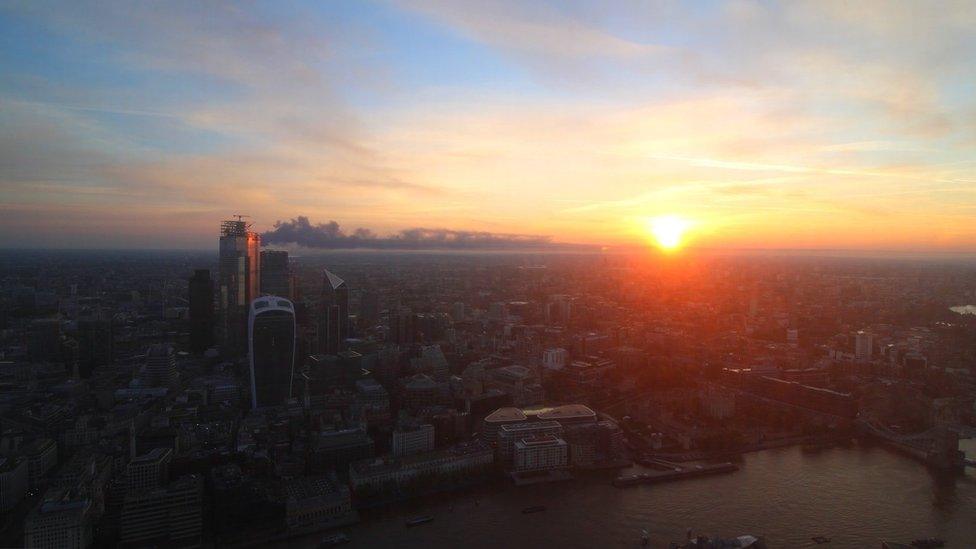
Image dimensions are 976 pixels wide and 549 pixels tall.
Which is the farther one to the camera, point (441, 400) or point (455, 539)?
point (441, 400)

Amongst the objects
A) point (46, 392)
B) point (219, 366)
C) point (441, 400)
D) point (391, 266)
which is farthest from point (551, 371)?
point (391, 266)

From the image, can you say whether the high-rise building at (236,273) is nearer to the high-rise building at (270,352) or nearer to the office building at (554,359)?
the high-rise building at (270,352)

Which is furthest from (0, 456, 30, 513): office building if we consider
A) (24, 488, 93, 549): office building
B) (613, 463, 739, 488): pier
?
(613, 463, 739, 488): pier

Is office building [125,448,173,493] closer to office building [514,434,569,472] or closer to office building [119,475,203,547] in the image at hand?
office building [119,475,203,547]

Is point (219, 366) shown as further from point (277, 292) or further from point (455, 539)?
point (455, 539)

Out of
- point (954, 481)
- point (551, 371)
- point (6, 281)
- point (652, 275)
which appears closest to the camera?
point (954, 481)

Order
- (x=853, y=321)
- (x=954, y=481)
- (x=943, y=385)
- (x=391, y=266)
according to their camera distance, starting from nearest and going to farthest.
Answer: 1. (x=954, y=481)
2. (x=943, y=385)
3. (x=853, y=321)
4. (x=391, y=266)
